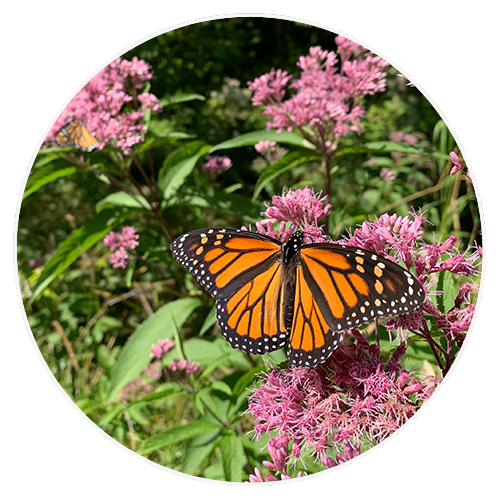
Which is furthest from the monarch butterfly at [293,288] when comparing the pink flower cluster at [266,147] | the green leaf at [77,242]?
the pink flower cluster at [266,147]

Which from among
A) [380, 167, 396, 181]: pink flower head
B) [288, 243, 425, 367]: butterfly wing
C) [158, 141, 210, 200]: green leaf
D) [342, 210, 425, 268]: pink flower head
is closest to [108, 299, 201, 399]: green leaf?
[158, 141, 210, 200]: green leaf

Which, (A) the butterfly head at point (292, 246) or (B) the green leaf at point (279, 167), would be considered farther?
(B) the green leaf at point (279, 167)

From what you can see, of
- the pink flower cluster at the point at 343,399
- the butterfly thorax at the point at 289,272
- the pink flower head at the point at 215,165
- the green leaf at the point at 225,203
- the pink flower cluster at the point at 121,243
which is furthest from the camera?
the pink flower head at the point at 215,165

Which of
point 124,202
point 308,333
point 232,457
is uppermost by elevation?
point 124,202

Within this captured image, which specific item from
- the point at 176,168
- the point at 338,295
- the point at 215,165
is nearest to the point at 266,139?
the point at 176,168

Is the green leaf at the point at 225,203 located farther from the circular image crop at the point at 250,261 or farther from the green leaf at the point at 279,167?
the green leaf at the point at 279,167

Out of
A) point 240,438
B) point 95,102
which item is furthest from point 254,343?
point 95,102

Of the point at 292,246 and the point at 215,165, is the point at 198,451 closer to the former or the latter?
the point at 292,246

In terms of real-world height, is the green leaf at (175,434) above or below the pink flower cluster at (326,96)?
below

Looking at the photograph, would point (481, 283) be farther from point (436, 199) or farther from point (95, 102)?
point (436, 199)
